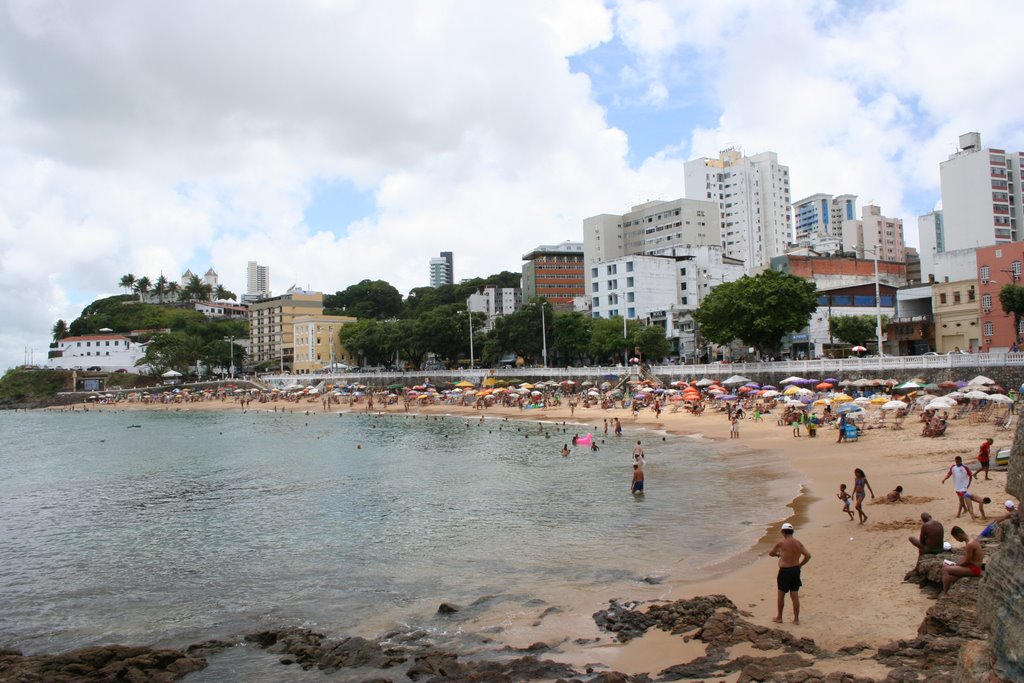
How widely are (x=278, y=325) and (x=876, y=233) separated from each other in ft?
417

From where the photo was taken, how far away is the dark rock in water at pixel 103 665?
11.2 meters

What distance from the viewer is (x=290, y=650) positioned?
12.1 metres

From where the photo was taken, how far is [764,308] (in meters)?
55.3

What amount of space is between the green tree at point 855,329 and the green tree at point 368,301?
106 metres

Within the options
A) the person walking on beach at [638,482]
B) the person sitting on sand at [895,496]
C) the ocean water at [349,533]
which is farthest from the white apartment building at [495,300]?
the person sitting on sand at [895,496]

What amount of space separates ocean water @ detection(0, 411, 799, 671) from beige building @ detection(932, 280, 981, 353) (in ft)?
98.7

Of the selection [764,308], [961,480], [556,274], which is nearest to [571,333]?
[764,308]

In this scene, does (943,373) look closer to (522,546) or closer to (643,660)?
(522,546)

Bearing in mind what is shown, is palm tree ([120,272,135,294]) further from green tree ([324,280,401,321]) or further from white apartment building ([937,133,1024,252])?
white apartment building ([937,133,1024,252])

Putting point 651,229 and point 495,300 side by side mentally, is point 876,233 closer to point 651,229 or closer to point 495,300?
point 651,229

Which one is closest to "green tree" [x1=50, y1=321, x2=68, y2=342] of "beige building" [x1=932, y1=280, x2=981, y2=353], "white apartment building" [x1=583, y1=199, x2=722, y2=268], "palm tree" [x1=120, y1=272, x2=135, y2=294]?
"palm tree" [x1=120, y1=272, x2=135, y2=294]

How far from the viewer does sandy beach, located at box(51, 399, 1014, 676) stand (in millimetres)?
10719

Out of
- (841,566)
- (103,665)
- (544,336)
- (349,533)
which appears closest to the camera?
(103,665)

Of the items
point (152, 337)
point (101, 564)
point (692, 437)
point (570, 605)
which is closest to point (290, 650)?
point (570, 605)
